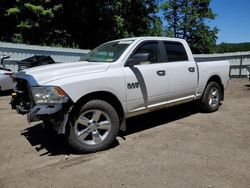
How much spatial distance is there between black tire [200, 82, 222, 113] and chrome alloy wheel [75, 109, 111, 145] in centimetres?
337

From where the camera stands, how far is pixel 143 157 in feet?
15.3

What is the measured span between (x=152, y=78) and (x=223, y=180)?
99.9 inches

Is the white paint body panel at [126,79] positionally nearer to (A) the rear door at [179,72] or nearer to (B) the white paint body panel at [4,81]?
(A) the rear door at [179,72]

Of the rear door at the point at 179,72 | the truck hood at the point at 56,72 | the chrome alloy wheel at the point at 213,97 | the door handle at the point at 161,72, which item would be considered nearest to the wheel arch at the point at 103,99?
the truck hood at the point at 56,72

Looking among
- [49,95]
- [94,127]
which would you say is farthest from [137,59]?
[49,95]

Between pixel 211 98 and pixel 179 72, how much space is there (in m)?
1.79

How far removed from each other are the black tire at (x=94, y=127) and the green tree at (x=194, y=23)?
40023 mm

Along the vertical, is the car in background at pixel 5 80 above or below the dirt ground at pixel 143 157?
above

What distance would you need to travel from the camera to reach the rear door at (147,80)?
5.45 meters

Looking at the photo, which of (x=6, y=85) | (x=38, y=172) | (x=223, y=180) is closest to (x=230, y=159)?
(x=223, y=180)

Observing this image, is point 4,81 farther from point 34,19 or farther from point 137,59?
point 34,19

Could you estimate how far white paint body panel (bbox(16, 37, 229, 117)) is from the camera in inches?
186

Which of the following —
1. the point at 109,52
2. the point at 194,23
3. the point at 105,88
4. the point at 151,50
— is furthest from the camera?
the point at 194,23

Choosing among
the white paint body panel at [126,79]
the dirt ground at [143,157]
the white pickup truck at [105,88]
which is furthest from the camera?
the white paint body panel at [126,79]
